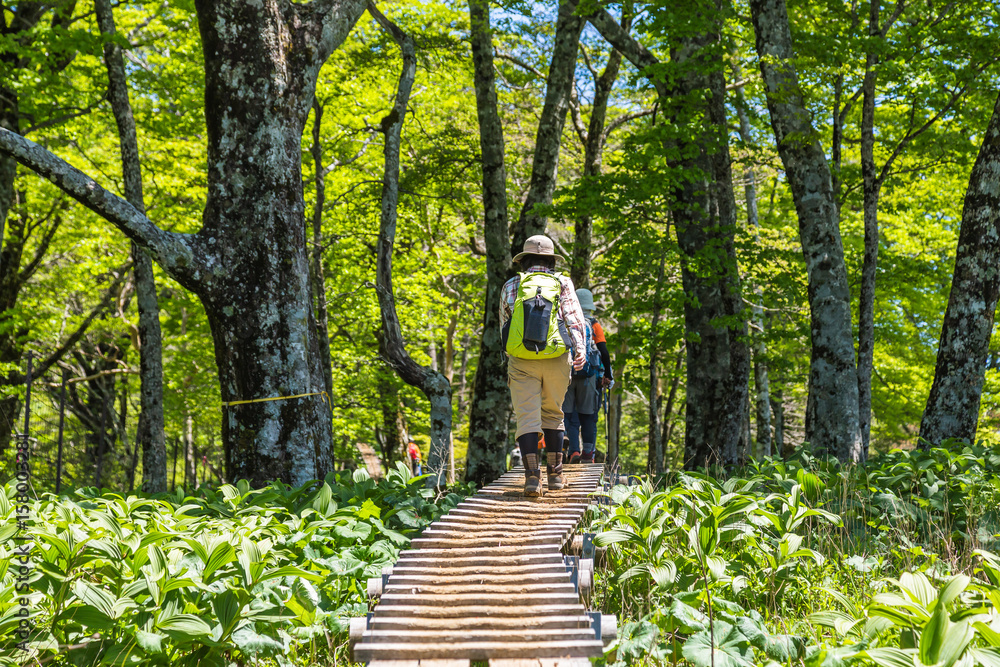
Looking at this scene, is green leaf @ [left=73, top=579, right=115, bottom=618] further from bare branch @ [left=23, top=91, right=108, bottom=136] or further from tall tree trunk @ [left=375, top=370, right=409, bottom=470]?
tall tree trunk @ [left=375, top=370, right=409, bottom=470]

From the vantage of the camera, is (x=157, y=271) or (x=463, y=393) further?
(x=463, y=393)

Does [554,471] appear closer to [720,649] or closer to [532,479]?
[532,479]

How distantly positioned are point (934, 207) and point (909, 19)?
703 centimetres

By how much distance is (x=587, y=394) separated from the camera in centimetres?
853

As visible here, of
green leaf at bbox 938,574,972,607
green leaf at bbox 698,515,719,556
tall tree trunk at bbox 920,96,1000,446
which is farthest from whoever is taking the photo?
tall tree trunk at bbox 920,96,1000,446

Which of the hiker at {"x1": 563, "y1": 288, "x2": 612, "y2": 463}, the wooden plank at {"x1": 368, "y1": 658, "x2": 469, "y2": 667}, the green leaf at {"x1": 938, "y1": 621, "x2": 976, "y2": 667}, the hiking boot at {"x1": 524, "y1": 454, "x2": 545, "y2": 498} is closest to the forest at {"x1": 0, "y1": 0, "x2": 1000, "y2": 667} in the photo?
the green leaf at {"x1": 938, "y1": 621, "x2": 976, "y2": 667}

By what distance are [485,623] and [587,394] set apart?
512 centimetres

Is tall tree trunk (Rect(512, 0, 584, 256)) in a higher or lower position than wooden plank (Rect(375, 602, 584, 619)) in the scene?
higher

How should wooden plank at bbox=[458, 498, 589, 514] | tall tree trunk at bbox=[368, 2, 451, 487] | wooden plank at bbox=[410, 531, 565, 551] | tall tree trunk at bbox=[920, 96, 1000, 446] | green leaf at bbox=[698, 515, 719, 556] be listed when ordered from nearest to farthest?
green leaf at bbox=[698, 515, 719, 556], wooden plank at bbox=[410, 531, 565, 551], wooden plank at bbox=[458, 498, 589, 514], tall tree trunk at bbox=[920, 96, 1000, 446], tall tree trunk at bbox=[368, 2, 451, 487]

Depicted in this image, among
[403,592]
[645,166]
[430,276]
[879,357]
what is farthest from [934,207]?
[403,592]

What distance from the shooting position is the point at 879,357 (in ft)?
66.9

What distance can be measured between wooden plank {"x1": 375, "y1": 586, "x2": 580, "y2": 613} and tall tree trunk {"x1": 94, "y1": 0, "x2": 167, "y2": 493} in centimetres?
791

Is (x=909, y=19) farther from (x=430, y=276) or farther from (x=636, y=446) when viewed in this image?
(x=636, y=446)

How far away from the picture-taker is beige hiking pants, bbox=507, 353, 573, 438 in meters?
6.26
